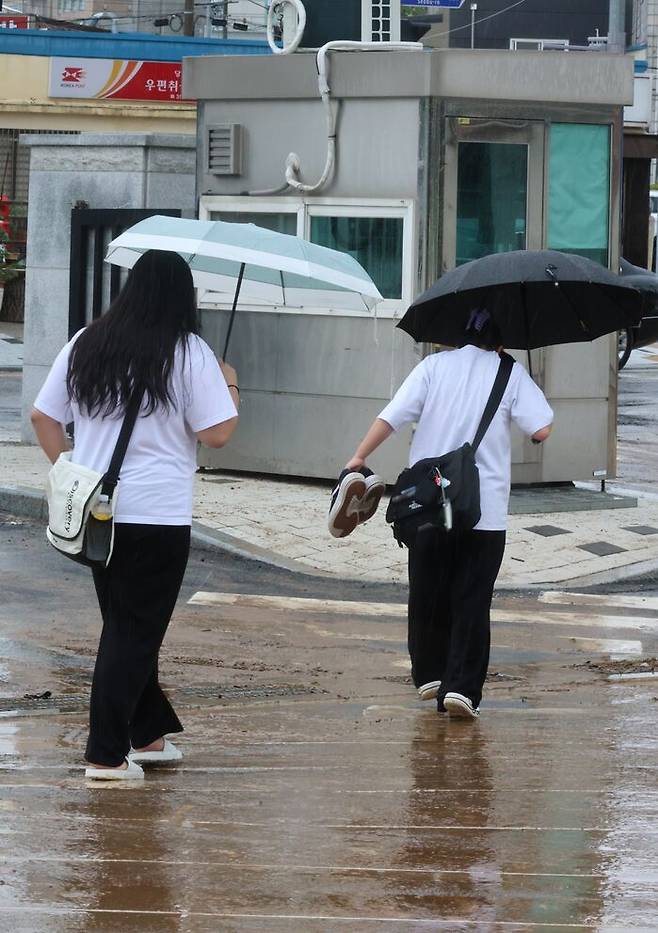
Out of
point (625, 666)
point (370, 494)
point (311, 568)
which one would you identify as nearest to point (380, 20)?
point (311, 568)

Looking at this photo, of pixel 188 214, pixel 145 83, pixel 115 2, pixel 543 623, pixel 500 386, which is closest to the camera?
pixel 500 386

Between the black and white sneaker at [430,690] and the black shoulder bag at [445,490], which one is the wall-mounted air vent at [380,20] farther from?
the black and white sneaker at [430,690]

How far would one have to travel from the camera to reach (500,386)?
6.32m

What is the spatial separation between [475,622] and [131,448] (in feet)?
5.70

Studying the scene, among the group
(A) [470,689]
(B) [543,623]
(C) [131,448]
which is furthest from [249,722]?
(B) [543,623]

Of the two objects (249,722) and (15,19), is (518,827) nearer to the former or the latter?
(249,722)

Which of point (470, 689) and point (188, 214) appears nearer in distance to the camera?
point (470, 689)

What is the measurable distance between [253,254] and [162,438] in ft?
15.4

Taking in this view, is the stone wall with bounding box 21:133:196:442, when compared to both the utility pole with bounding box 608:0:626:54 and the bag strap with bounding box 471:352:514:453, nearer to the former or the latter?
the bag strap with bounding box 471:352:514:453

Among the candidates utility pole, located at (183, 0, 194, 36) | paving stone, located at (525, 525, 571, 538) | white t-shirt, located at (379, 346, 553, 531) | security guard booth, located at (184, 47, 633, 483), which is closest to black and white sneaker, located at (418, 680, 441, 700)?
white t-shirt, located at (379, 346, 553, 531)

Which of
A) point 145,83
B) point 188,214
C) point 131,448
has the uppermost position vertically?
point 145,83

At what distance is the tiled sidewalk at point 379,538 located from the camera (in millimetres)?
10297

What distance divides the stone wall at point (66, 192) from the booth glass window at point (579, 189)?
116 inches

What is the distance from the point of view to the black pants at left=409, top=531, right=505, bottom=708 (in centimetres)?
640
